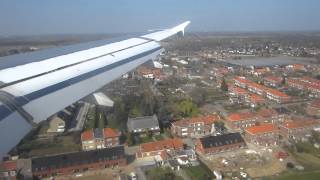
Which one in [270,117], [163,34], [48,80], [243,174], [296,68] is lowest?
[296,68]

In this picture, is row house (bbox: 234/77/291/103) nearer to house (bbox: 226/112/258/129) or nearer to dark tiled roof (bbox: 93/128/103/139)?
house (bbox: 226/112/258/129)

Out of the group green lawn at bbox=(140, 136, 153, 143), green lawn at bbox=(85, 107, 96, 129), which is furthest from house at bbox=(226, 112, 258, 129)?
green lawn at bbox=(85, 107, 96, 129)

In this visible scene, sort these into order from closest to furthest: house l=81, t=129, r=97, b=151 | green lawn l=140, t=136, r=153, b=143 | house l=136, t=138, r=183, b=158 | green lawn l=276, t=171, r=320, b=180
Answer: green lawn l=276, t=171, r=320, b=180
house l=136, t=138, r=183, b=158
house l=81, t=129, r=97, b=151
green lawn l=140, t=136, r=153, b=143

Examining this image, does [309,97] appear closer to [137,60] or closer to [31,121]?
[137,60]

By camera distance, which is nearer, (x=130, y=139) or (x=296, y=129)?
(x=130, y=139)

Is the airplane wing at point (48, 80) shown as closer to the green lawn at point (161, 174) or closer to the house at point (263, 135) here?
the green lawn at point (161, 174)

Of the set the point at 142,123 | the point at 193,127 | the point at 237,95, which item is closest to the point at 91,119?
the point at 142,123

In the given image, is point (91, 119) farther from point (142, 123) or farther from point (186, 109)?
point (186, 109)
